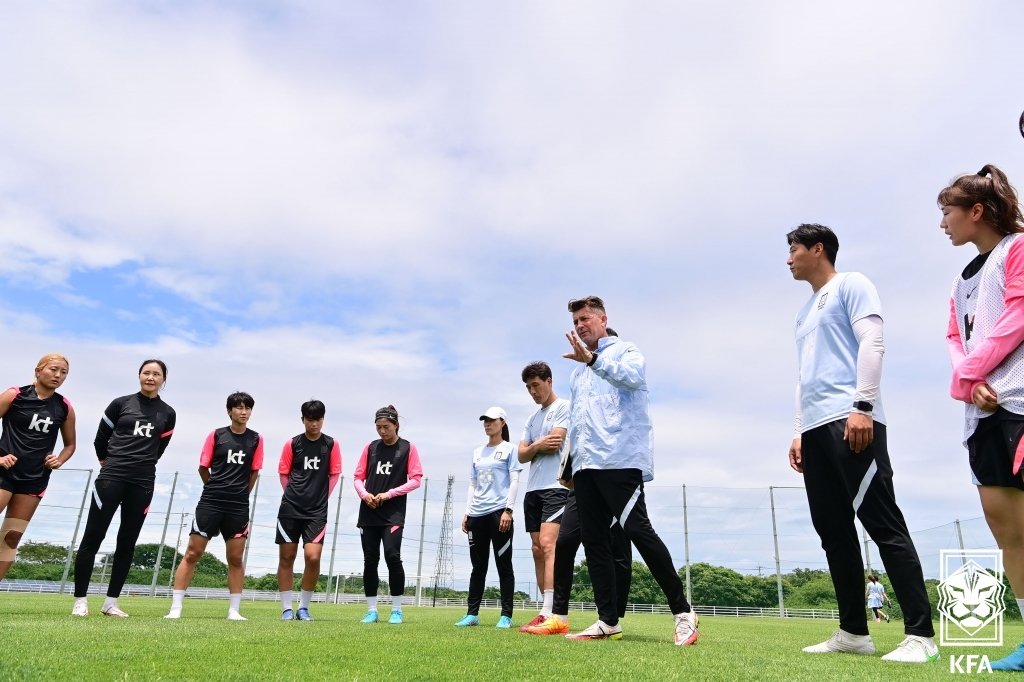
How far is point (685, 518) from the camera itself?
20.7m

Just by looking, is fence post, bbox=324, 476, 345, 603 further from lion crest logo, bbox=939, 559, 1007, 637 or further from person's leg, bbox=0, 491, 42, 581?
lion crest logo, bbox=939, 559, 1007, 637

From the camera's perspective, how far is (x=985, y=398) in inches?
106

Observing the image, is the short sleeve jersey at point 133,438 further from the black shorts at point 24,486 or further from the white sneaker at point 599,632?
the white sneaker at point 599,632

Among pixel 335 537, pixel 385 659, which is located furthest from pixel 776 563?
pixel 385 659

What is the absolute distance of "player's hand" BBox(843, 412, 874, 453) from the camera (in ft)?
10.3

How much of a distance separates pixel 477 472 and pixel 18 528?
3.74 meters

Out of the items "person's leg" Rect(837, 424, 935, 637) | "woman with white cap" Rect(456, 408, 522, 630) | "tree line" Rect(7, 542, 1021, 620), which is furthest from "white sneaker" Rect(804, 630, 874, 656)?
"tree line" Rect(7, 542, 1021, 620)

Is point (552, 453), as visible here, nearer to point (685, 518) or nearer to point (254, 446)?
point (254, 446)

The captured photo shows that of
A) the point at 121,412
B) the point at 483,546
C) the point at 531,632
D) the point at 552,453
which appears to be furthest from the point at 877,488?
the point at 121,412

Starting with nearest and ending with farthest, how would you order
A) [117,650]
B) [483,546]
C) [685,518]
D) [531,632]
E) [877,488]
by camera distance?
1. [117,650]
2. [877,488]
3. [531,632]
4. [483,546]
5. [685,518]

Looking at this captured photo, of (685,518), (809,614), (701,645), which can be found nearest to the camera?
(701,645)

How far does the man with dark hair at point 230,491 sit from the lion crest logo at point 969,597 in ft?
17.4

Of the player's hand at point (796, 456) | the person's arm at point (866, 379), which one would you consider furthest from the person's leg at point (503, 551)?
the person's arm at point (866, 379)

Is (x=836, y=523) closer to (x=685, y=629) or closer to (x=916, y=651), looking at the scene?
(x=916, y=651)
